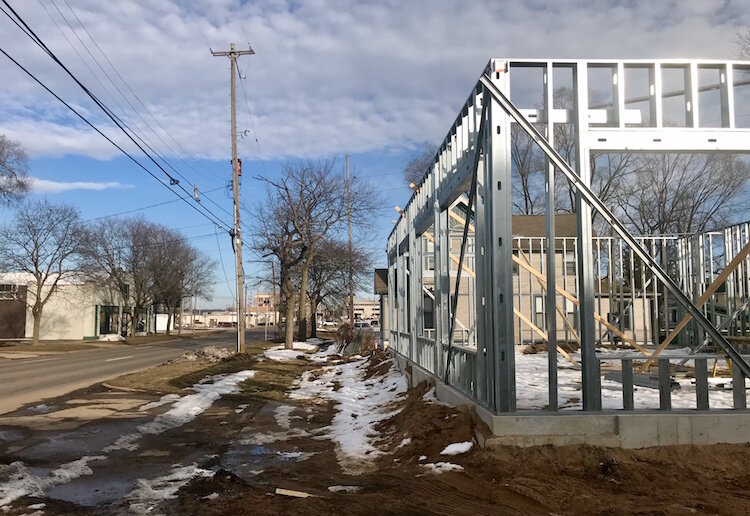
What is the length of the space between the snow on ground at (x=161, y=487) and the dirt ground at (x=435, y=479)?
0.05 m

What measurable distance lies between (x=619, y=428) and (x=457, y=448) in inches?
64.1

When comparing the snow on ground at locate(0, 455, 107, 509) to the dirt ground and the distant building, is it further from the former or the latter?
the distant building

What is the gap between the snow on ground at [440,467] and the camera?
18.9ft

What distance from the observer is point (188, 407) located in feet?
37.5

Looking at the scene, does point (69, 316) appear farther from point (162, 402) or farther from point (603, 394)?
point (603, 394)

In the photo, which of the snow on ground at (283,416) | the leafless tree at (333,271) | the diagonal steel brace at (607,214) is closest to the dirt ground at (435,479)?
the diagonal steel brace at (607,214)

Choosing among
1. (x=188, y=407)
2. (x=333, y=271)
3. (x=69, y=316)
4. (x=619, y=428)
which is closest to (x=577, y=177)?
(x=619, y=428)

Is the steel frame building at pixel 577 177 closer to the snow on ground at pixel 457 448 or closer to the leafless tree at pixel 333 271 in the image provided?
the snow on ground at pixel 457 448

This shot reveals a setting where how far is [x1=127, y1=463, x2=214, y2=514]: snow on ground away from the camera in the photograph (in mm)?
5383

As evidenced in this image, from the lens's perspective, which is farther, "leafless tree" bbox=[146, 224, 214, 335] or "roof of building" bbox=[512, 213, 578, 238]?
"leafless tree" bbox=[146, 224, 214, 335]

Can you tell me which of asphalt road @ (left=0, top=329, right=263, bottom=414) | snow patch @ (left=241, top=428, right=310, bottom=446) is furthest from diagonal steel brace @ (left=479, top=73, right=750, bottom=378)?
asphalt road @ (left=0, top=329, right=263, bottom=414)

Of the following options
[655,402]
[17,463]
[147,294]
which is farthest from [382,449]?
[147,294]

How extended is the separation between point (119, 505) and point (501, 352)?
12.7 feet

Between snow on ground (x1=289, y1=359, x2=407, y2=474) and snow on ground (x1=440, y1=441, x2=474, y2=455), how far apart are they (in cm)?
94
